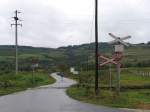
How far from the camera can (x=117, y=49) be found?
1198 inches

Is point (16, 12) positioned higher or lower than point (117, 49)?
higher

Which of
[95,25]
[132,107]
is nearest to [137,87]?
[95,25]

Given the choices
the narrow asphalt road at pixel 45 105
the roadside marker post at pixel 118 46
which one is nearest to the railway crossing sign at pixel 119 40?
the roadside marker post at pixel 118 46

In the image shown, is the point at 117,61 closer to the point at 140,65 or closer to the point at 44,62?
the point at 140,65

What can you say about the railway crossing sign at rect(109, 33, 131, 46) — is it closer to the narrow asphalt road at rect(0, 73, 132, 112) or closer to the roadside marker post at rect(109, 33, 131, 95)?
the roadside marker post at rect(109, 33, 131, 95)

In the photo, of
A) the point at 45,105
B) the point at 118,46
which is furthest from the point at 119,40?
the point at 45,105

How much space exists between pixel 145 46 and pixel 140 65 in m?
72.0

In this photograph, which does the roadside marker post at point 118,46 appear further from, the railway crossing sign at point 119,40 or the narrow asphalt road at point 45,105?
the narrow asphalt road at point 45,105

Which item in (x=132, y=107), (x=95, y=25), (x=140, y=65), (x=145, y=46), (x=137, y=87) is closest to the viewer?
(x=132, y=107)

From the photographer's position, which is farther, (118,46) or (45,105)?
(118,46)

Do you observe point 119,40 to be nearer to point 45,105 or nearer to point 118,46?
point 118,46

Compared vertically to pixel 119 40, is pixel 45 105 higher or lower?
lower

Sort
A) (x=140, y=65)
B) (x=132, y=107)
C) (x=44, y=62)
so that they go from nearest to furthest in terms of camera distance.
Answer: (x=132, y=107) → (x=140, y=65) → (x=44, y=62)

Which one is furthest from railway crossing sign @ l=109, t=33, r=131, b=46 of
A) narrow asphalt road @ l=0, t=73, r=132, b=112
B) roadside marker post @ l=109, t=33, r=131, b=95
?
narrow asphalt road @ l=0, t=73, r=132, b=112
